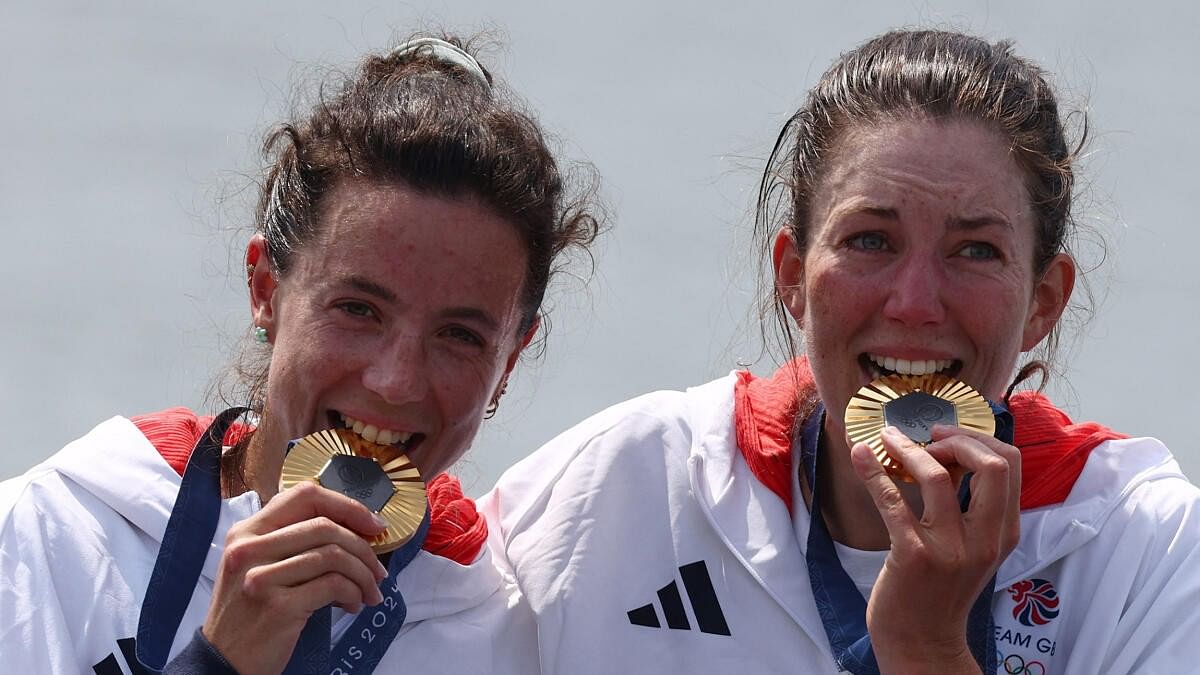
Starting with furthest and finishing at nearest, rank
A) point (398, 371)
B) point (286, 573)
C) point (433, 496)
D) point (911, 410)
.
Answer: point (433, 496) → point (398, 371) → point (911, 410) → point (286, 573)

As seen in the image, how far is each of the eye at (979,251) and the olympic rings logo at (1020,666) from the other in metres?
0.92

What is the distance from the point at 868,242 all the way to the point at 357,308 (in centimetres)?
119

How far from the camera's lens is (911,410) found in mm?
4617

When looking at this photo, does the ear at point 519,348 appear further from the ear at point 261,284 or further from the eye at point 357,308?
the ear at point 261,284

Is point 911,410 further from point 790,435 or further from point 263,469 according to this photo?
point 263,469

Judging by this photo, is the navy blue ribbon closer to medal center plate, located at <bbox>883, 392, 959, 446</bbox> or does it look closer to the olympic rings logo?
medal center plate, located at <bbox>883, 392, 959, 446</bbox>

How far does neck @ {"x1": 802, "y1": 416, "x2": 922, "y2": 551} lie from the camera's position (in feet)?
16.7

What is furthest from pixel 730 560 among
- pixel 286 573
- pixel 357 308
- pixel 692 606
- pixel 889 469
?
pixel 286 573

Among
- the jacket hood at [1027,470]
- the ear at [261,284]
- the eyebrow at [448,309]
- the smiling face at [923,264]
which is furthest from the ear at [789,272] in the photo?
the ear at [261,284]

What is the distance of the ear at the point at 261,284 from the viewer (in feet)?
16.4

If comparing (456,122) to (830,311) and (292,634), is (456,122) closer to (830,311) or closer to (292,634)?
(830,311)

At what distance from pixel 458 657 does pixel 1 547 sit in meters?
1.08

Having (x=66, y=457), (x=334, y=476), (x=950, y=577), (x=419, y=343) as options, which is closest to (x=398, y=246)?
(x=419, y=343)

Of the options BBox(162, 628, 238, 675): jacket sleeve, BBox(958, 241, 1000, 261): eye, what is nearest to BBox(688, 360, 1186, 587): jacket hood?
BBox(958, 241, 1000, 261): eye
